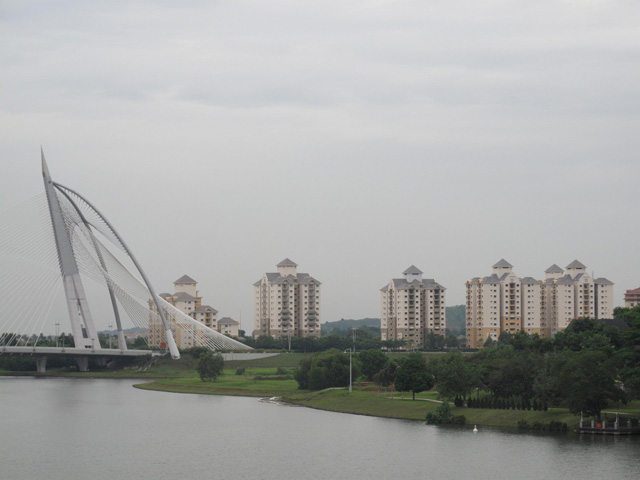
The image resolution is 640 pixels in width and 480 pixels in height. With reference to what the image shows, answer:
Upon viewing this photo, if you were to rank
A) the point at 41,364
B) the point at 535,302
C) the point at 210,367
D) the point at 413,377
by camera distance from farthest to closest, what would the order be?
the point at 535,302, the point at 41,364, the point at 210,367, the point at 413,377

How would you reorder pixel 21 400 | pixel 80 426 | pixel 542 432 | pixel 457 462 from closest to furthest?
pixel 457 462
pixel 542 432
pixel 80 426
pixel 21 400

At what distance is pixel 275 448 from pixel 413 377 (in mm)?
13425

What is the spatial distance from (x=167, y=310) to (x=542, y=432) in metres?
49.7

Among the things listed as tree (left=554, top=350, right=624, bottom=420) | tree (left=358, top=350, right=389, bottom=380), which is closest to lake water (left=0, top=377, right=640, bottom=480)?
tree (left=554, top=350, right=624, bottom=420)

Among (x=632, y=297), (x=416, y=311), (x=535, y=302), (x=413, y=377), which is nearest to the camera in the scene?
(x=413, y=377)

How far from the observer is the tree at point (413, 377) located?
46031mm

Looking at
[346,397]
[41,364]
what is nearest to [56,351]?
[41,364]

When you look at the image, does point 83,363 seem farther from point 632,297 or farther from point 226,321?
point 632,297

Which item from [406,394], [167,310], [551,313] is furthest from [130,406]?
[551,313]

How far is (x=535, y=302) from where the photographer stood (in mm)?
105125

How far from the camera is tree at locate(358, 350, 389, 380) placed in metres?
58.5

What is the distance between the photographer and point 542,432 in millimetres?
37031

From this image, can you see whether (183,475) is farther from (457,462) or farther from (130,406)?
(130,406)

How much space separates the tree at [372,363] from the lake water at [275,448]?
11.6 m
